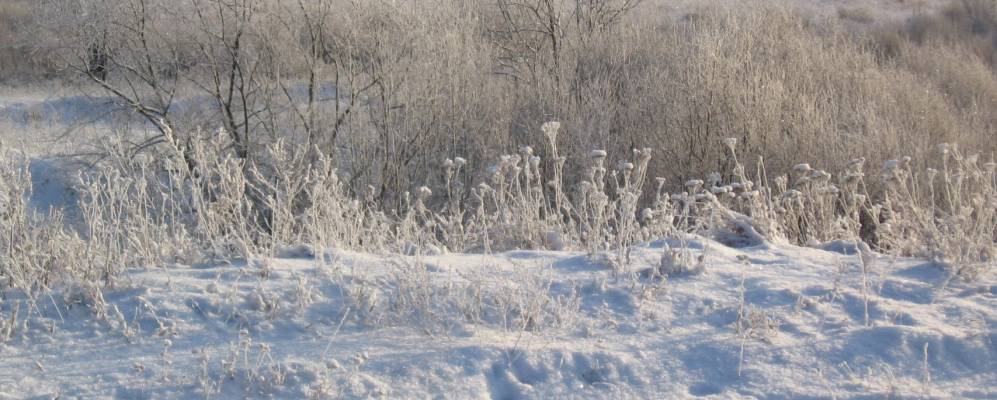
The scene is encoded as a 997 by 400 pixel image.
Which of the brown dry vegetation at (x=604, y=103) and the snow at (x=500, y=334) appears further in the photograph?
the brown dry vegetation at (x=604, y=103)

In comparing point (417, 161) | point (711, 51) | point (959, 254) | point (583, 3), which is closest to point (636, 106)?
point (711, 51)

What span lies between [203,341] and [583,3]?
1176 centimetres

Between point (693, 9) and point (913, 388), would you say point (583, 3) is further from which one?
point (913, 388)

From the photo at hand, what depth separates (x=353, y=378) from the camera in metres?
3.35

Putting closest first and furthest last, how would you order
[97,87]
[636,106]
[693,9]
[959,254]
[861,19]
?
[959,254]
[636,106]
[97,87]
[693,9]
[861,19]

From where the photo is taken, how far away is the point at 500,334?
12.3ft

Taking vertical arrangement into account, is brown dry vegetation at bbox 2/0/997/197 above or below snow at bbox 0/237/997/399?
above

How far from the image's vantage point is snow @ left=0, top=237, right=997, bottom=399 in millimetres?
3371

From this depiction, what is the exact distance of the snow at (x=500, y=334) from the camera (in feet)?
11.1

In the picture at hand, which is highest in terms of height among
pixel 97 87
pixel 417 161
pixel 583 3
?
pixel 583 3

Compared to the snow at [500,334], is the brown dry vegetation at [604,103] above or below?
above

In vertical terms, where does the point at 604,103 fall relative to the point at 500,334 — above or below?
above

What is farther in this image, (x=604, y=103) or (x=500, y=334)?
(x=604, y=103)

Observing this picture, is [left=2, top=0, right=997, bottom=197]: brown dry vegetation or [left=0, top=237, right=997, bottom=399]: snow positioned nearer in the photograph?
[left=0, top=237, right=997, bottom=399]: snow
